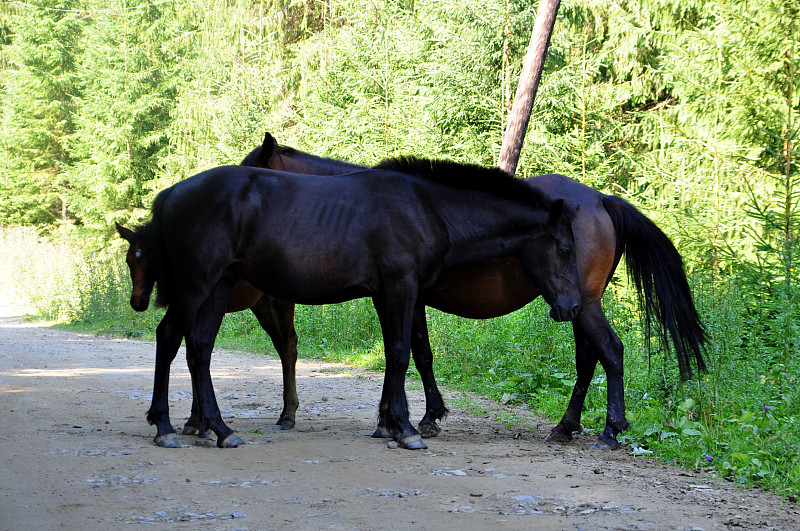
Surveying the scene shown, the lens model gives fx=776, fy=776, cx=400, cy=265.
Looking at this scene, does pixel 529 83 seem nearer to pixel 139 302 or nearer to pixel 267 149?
pixel 267 149

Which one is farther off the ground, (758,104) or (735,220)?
(758,104)

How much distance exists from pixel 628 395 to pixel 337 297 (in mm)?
2786

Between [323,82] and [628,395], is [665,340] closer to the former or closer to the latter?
[628,395]

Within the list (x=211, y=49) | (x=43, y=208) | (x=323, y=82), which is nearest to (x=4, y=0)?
(x=43, y=208)

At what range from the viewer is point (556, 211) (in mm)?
5918

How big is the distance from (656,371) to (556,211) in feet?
6.43

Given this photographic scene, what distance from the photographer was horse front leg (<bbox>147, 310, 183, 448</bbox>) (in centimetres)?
579

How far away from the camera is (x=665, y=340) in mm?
6180

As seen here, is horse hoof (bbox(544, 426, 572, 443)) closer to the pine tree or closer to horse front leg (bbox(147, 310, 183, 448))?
horse front leg (bbox(147, 310, 183, 448))

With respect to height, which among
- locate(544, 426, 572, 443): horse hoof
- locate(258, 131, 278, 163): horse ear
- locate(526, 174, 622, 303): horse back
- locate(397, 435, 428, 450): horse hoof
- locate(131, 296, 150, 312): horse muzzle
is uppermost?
locate(258, 131, 278, 163): horse ear

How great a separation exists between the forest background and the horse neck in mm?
2990

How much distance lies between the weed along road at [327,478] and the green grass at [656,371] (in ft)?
1.09

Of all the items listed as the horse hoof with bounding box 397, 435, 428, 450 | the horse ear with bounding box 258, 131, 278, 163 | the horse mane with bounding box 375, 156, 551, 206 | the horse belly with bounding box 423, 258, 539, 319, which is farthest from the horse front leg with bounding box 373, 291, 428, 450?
the horse ear with bounding box 258, 131, 278, 163

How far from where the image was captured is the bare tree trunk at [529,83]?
39.4ft
